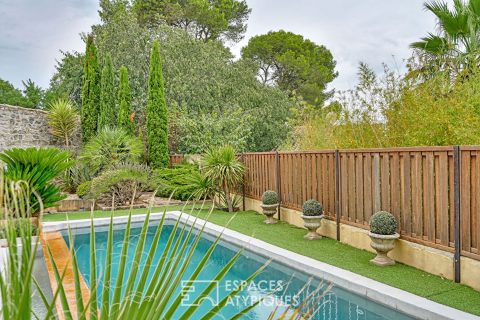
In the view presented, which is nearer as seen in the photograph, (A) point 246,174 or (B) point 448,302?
(B) point 448,302

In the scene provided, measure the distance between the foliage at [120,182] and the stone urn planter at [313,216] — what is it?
5.18 meters

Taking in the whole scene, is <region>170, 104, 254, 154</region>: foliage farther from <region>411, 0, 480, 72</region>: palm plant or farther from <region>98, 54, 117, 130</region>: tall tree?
<region>411, 0, 480, 72</region>: palm plant

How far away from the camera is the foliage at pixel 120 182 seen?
1088 cm

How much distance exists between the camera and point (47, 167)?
742cm

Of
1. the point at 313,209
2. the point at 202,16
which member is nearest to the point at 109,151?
the point at 313,209

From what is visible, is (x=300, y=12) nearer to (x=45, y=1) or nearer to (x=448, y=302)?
(x=45, y=1)

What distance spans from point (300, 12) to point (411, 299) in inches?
743

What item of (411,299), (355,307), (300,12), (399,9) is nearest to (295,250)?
(355,307)

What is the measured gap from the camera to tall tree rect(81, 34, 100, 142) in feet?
54.5

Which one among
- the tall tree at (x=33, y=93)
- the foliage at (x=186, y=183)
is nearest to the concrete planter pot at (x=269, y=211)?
the foliage at (x=186, y=183)

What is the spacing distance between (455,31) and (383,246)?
7061 millimetres

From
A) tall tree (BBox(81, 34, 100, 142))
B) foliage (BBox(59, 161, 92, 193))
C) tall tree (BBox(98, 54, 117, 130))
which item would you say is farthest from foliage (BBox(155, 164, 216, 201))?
tall tree (BBox(81, 34, 100, 142))

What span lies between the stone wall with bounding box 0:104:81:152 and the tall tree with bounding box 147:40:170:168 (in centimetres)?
470

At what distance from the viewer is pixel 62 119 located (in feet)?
53.3
